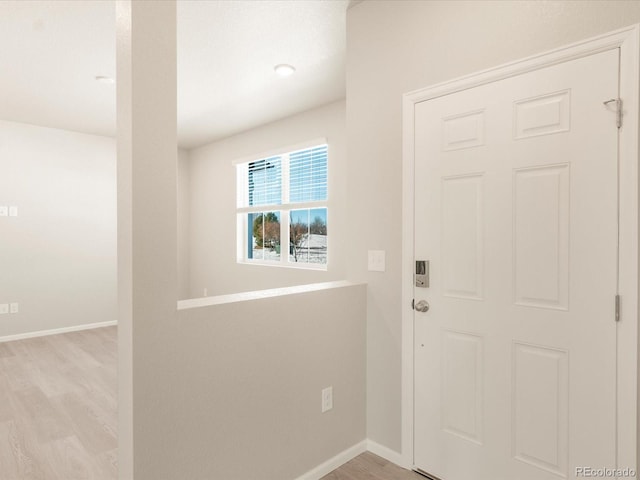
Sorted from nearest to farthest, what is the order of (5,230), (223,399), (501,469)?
(223,399) < (501,469) < (5,230)

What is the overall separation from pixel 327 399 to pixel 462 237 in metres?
1.15

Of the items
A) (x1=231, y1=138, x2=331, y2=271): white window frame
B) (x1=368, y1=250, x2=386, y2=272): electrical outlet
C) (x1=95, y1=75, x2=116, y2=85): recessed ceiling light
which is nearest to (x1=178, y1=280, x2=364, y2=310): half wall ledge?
(x1=368, y1=250, x2=386, y2=272): electrical outlet

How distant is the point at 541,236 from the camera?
5.43ft

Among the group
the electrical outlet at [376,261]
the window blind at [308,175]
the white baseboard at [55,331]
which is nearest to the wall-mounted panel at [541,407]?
the electrical outlet at [376,261]

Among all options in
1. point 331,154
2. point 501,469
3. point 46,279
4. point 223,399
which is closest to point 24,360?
point 46,279

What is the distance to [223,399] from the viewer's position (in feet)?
5.47

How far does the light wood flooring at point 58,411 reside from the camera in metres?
2.18

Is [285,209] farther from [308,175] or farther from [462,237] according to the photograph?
[462,237]

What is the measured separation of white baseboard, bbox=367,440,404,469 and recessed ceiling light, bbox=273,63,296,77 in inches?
112

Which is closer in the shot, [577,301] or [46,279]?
[577,301]

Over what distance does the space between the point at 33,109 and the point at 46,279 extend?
2134mm

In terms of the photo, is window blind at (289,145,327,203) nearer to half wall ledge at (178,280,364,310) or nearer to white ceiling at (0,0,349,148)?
white ceiling at (0,0,349,148)

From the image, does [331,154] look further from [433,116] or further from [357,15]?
[433,116]

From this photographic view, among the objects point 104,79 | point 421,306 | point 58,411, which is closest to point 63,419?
point 58,411
